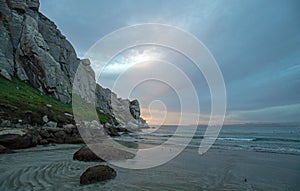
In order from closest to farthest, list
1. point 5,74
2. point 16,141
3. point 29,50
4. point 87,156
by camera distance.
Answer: point 87,156 → point 16,141 → point 5,74 → point 29,50

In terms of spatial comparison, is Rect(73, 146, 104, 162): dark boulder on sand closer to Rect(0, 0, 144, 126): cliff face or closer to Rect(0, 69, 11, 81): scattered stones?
Rect(0, 69, 11, 81): scattered stones

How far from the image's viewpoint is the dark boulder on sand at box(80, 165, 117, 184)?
9.49 m

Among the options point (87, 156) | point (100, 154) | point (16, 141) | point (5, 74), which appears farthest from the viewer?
point (5, 74)

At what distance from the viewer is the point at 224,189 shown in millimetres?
9734

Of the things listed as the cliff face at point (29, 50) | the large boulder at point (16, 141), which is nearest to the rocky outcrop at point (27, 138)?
the large boulder at point (16, 141)

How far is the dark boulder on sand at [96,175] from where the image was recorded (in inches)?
374

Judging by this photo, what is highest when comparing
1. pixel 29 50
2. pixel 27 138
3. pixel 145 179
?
pixel 29 50

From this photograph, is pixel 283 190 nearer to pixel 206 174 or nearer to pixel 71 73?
pixel 206 174

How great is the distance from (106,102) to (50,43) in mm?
53842

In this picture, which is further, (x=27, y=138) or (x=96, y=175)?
(x=27, y=138)

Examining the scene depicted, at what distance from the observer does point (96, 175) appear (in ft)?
32.1

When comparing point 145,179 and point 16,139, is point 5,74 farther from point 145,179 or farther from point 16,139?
point 145,179

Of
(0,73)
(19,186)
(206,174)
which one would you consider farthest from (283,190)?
(0,73)

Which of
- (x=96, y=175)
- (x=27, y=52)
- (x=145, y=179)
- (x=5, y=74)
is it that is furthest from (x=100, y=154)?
(x=27, y=52)
